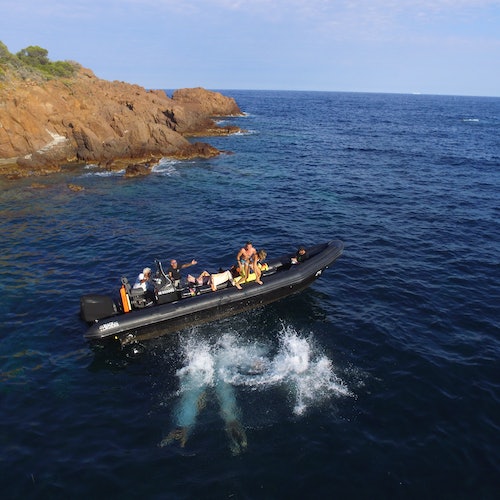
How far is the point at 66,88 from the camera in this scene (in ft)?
142

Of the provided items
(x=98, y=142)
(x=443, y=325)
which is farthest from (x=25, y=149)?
(x=443, y=325)

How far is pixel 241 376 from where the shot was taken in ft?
34.8

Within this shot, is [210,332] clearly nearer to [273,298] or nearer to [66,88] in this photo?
[273,298]

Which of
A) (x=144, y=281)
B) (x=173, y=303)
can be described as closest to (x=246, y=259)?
(x=173, y=303)

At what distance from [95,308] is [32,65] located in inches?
1965

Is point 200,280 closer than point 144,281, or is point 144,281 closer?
point 144,281

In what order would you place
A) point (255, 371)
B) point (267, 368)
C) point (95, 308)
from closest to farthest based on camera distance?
1. point (255, 371)
2. point (267, 368)
3. point (95, 308)

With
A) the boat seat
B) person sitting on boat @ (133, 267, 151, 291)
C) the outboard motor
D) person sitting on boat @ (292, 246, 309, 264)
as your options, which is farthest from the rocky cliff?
person sitting on boat @ (292, 246, 309, 264)

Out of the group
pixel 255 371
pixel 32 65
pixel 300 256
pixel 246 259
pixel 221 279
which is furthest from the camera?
pixel 32 65

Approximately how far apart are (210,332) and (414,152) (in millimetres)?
38068

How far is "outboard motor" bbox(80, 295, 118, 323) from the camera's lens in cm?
1159

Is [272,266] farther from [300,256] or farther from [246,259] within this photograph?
[246,259]

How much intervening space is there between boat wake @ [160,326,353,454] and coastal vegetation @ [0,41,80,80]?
40.3 metres

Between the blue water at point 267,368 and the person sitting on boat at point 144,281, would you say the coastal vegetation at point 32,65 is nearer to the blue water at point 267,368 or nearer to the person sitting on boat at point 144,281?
the blue water at point 267,368
